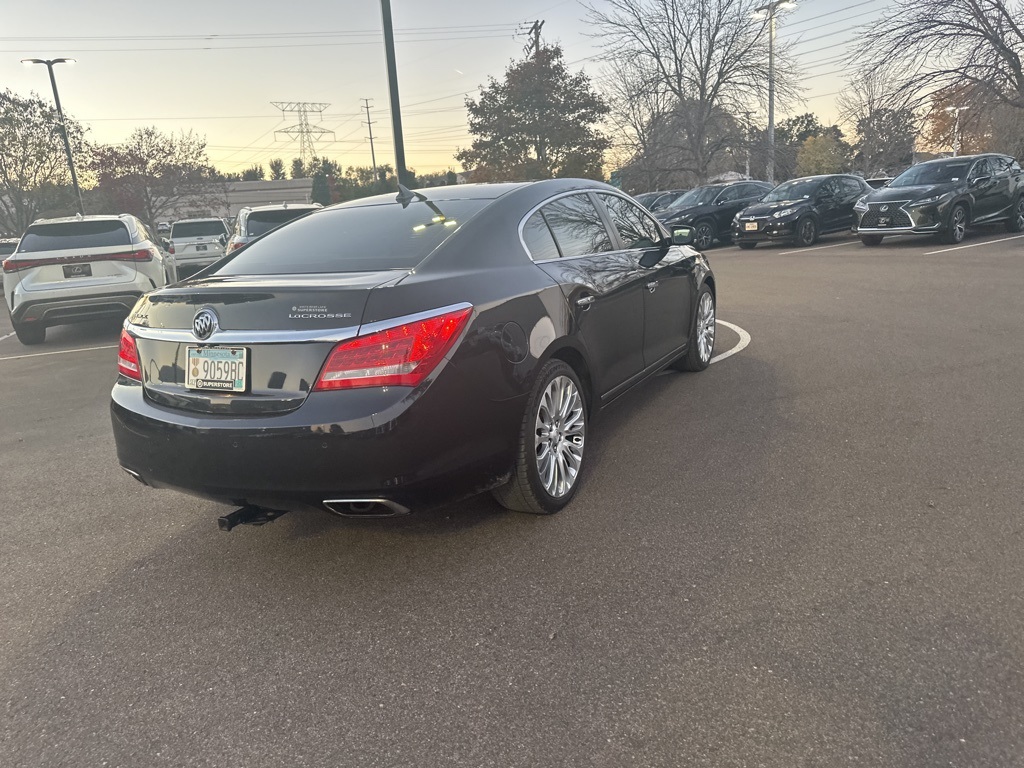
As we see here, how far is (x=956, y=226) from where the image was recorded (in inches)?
575

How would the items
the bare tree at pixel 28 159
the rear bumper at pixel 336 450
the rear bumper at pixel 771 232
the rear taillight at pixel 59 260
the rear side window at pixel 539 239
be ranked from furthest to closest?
the bare tree at pixel 28 159
the rear bumper at pixel 771 232
the rear taillight at pixel 59 260
the rear side window at pixel 539 239
the rear bumper at pixel 336 450

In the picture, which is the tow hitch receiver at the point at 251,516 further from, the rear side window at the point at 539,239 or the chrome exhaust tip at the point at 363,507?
the rear side window at the point at 539,239

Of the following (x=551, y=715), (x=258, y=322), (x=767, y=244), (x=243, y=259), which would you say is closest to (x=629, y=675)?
(x=551, y=715)

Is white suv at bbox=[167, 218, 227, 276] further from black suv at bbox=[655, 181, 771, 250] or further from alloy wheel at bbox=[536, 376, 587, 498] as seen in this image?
alloy wheel at bbox=[536, 376, 587, 498]

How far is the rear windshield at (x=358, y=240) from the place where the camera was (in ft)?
11.1

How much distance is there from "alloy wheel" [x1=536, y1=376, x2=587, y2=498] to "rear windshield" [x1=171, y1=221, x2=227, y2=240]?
1729 cm

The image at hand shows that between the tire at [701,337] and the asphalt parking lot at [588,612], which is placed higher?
the tire at [701,337]

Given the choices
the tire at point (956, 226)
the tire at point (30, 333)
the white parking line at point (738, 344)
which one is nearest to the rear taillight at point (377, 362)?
the white parking line at point (738, 344)

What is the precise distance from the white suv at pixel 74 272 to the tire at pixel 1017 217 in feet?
Answer: 55.9

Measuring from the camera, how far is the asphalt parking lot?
219 centimetres

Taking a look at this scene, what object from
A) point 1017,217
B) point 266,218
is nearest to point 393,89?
point 266,218

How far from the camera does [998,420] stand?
4543mm

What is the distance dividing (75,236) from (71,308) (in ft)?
3.16

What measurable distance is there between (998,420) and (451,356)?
362 centimetres
